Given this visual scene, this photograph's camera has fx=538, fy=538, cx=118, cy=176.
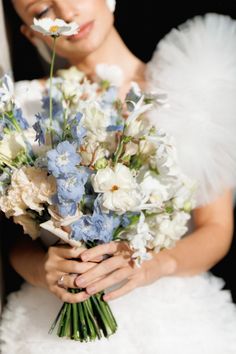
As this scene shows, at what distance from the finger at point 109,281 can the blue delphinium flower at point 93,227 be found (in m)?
0.16

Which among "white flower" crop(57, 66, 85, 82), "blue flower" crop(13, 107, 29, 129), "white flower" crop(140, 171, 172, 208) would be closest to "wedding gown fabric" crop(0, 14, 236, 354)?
"white flower" crop(57, 66, 85, 82)

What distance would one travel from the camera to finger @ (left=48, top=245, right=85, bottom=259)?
3.84 feet

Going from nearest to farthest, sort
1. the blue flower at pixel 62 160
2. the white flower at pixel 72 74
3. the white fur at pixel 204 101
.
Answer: the blue flower at pixel 62 160, the white fur at pixel 204 101, the white flower at pixel 72 74

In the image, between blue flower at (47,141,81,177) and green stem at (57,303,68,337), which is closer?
blue flower at (47,141,81,177)

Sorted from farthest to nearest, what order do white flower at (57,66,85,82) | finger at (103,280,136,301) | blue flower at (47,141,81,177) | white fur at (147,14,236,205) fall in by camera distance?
white flower at (57,66,85,82) < white fur at (147,14,236,205) < finger at (103,280,136,301) < blue flower at (47,141,81,177)

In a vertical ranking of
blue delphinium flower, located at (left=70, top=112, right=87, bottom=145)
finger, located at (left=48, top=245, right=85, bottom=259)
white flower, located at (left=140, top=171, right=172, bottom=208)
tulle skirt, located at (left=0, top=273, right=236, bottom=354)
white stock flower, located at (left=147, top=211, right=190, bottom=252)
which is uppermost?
blue delphinium flower, located at (left=70, top=112, right=87, bottom=145)

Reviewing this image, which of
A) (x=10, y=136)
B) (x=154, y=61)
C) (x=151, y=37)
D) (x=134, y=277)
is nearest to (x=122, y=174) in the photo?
(x=10, y=136)

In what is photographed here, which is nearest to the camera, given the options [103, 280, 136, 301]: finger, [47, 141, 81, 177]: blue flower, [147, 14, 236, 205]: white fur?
[47, 141, 81, 177]: blue flower

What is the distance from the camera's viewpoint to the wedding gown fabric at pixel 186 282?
1260mm

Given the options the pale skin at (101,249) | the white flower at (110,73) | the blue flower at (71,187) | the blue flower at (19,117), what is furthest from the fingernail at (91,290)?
the white flower at (110,73)

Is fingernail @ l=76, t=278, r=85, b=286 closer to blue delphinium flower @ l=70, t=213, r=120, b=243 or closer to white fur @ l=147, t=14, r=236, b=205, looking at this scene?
blue delphinium flower @ l=70, t=213, r=120, b=243

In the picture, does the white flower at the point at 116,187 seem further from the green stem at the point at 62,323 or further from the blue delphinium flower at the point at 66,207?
the green stem at the point at 62,323

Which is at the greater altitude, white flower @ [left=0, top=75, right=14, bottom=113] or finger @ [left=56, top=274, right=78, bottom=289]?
white flower @ [left=0, top=75, right=14, bottom=113]

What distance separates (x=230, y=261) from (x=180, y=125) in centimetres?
58
